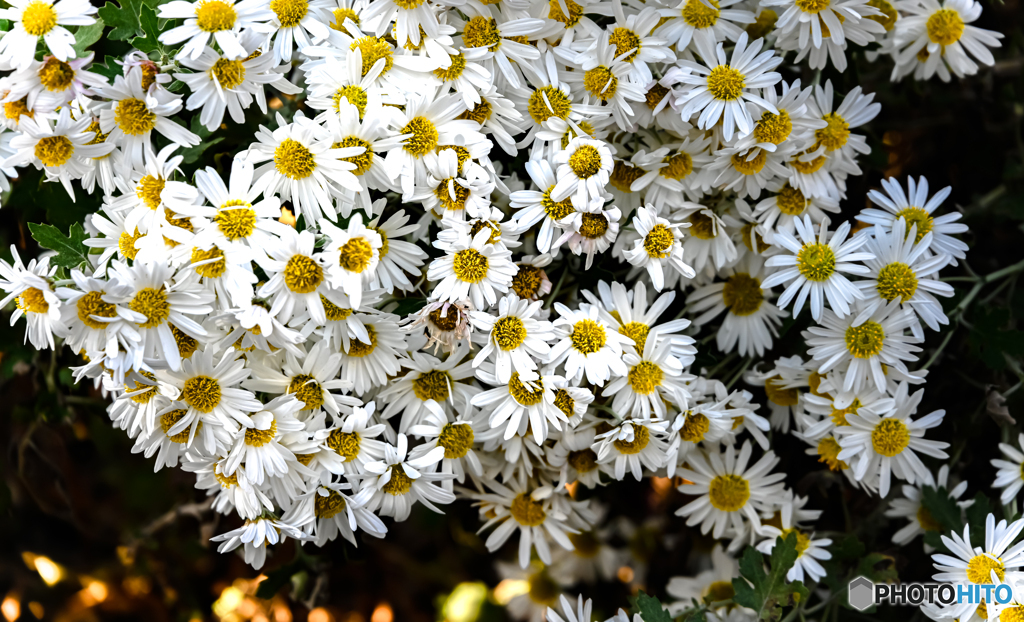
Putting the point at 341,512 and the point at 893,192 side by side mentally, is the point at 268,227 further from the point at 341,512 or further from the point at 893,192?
the point at 893,192

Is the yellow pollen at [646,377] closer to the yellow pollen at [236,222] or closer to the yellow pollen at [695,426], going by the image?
the yellow pollen at [695,426]

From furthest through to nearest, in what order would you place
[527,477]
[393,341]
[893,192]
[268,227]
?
[527,477] → [893,192] → [393,341] → [268,227]

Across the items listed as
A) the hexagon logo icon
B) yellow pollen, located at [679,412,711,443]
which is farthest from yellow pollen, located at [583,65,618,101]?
the hexagon logo icon

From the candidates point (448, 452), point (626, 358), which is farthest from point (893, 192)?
point (448, 452)

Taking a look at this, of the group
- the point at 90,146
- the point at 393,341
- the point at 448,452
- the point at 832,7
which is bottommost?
the point at 448,452

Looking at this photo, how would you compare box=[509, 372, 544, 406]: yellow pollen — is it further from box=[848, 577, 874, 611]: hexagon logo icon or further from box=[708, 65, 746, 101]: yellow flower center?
box=[848, 577, 874, 611]: hexagon logo icon

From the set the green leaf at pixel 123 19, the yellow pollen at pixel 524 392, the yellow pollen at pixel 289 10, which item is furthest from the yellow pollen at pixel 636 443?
the green leaf at pixel 123 19
